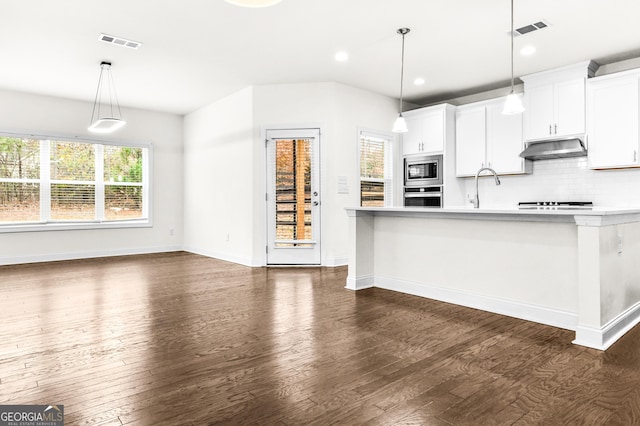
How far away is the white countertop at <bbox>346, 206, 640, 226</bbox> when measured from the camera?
8.84ft

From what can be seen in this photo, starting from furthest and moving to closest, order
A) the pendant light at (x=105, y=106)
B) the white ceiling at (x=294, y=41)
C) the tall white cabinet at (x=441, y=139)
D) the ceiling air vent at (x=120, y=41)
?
the tall white cabinet at (x=441, y=139)
the pendant light at (x=105, y=106)
the ceiling air vent at (x=120, y=41)
the white ceiling at (x=294, y=41)

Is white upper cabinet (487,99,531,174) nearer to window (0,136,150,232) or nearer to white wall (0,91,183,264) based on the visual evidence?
white wall (0,91,183,264)

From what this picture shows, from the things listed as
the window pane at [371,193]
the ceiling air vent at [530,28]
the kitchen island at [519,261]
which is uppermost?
the ceiling air vent at [530,28]

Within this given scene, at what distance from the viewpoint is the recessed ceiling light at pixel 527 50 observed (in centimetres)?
464

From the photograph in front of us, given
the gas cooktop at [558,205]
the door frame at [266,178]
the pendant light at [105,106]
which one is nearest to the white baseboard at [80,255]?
the pendant light at [105,106]

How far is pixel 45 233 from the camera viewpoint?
261 inches

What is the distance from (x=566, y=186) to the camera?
5.51 metres

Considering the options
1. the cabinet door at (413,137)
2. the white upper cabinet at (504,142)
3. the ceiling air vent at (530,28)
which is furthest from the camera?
the cabinet door at (413,137)

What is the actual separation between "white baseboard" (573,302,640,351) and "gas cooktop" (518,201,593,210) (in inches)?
98.5

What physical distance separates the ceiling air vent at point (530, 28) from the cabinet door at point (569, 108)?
1446mm

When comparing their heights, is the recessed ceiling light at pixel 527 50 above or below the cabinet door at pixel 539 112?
above

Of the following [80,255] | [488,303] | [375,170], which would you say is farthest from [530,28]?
[80,255]

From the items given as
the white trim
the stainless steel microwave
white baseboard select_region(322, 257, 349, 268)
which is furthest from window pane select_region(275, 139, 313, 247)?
the stainless steel microwave

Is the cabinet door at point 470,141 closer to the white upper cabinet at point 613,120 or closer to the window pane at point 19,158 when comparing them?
the white upper cabinet at point 613,120
